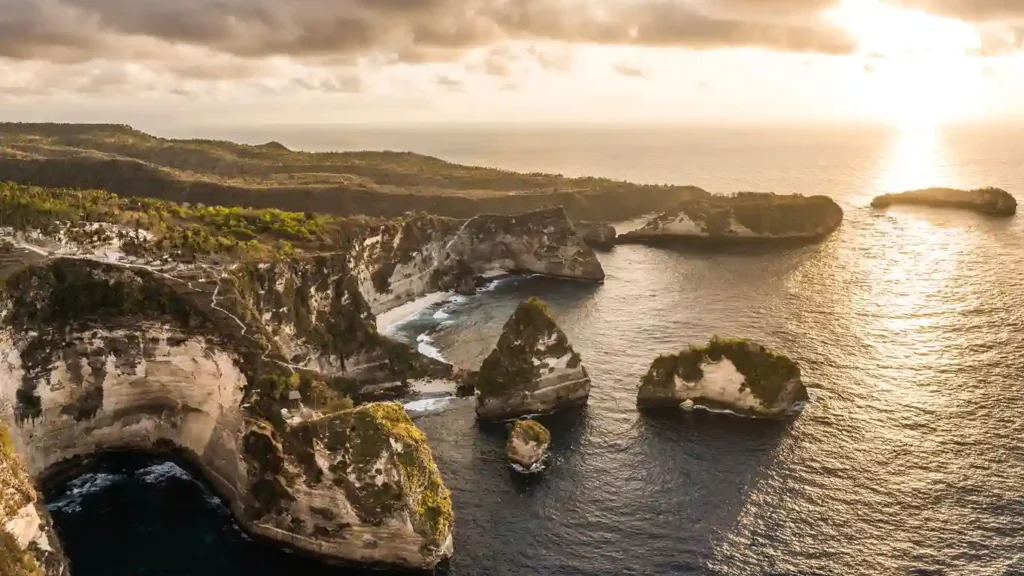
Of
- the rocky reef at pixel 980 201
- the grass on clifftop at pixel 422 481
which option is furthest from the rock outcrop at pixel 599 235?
the grass on clifftop at pixel 422 481

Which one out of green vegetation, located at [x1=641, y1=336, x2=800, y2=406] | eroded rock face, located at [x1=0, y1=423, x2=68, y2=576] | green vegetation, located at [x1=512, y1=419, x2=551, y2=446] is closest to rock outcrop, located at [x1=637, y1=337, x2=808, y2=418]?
green vegetation, located at [x1=641, y1=336, x2=800, y2=406]

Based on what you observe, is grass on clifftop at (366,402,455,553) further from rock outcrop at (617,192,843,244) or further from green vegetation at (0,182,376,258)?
rock outcrop at (617,192,843,244)

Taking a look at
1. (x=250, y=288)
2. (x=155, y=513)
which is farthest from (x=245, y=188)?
(x=155, y=513)

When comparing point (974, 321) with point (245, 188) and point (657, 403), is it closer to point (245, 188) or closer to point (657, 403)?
point (657, 403)

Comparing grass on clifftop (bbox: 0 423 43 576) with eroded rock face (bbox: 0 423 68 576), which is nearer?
grass on clifftop (bbox: 0 423 43 576)

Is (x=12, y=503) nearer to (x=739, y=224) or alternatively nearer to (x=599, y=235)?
(x=599, y=235)

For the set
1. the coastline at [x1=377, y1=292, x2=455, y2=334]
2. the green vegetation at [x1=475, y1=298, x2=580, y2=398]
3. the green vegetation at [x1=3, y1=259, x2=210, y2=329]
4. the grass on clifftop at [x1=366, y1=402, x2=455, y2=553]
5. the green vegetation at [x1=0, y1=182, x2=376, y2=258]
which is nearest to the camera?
the grass on clifftop at [x1=366, y1=402, x2=455, y2=553]

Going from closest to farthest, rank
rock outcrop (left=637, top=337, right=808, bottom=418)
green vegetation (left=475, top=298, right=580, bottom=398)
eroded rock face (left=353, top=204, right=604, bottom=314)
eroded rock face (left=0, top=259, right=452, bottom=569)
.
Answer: eroded rock face (left=0, top=259, right=452, bottom=569), rock outcrop (left=637, top=337, right=808, bottom=418), green vegetation (left=475, top=298, right=580, bottom=398), eroded rock face (left=353, top=204, right=604, bottom=314)

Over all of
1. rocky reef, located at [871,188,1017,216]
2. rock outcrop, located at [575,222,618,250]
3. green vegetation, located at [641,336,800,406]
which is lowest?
green vegetation, located at [641,336,800,406]
